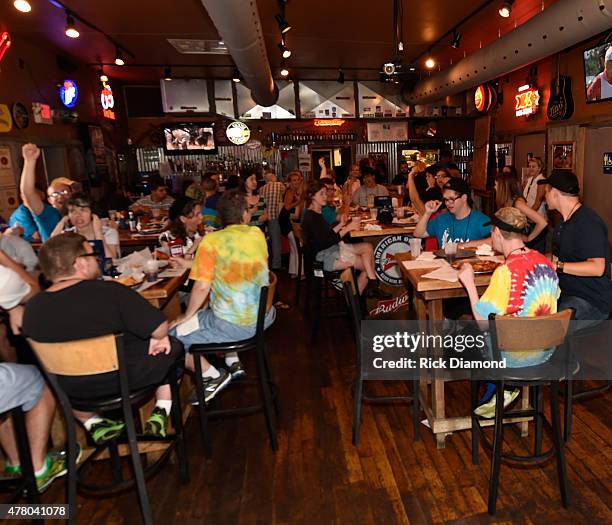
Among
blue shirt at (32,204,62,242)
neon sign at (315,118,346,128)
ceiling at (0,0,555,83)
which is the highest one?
ceiling at (0,0,555,83)

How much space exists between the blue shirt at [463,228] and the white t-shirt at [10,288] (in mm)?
3050

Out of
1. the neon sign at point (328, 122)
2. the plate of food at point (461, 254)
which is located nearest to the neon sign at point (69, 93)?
the neon sign at point (328, 122)

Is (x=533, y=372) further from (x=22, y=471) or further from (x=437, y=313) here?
(x=22, y=471)

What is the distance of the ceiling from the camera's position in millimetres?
5875

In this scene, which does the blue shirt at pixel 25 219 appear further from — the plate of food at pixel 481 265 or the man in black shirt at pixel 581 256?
the man in black shirt at pixel 581 256

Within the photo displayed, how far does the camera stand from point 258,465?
2803 millimetres

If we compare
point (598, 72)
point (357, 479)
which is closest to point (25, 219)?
point (357, 479)

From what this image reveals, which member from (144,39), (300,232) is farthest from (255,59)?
(144,39)

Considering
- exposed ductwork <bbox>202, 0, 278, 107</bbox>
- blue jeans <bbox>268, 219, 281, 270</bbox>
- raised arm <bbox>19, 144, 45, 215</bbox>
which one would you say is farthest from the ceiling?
blue jeans <bbox>268, 219, 281, 270</bbox>

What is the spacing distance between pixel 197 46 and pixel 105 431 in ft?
22.6

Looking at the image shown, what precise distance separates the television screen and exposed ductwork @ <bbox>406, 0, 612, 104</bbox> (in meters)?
1.34

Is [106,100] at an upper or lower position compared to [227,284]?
upper

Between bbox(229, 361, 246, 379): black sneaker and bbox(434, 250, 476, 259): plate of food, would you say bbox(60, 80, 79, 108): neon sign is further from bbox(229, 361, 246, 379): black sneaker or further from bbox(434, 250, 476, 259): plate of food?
bbox(434, 250, 476, 259): plate of food

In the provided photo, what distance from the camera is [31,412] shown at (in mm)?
2486
